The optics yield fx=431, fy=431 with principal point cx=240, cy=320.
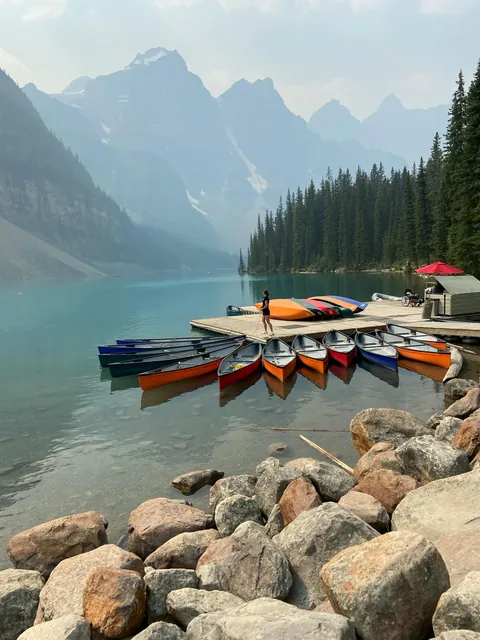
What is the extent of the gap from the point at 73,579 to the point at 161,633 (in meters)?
2.20

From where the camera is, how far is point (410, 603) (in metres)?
4.48

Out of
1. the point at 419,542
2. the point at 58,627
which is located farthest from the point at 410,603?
the point at 58,627

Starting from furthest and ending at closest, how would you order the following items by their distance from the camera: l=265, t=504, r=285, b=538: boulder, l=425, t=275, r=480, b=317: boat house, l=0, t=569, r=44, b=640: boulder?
1. l=425, t=275, r=480, b=317: boat house
2. l=265, t=504, r=285, b=538: boulder
3. l=0, t=569, r=44, b=640: boulder

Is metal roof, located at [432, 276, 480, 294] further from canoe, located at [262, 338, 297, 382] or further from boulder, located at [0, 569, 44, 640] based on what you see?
boulder, located at [0, 569, 44, 640]

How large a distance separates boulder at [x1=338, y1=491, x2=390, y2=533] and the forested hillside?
43533 mm

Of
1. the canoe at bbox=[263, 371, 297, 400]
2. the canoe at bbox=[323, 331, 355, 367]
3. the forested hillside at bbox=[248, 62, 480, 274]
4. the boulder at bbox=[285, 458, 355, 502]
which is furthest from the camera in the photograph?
the forested hillside at bbox=[248, 62, 480, 274]

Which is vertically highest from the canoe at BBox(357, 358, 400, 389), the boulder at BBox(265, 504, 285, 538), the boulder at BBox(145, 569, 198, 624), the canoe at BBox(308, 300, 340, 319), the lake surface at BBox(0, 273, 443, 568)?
the canoe at BBox(308, 300, 340, 319)

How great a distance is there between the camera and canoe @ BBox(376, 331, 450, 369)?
73.8ft

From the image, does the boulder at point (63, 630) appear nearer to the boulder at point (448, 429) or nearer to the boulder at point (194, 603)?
the boulder at point (194, 603)

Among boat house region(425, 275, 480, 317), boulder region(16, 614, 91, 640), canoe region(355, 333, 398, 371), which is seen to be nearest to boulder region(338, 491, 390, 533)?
boulder region(16, 614, 91, 640)

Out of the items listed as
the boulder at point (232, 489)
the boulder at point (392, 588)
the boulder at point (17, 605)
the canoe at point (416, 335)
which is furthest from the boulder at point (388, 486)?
the canoe at point (416, 335)

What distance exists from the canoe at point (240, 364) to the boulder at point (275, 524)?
1250 centimetres

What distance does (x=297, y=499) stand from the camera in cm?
821

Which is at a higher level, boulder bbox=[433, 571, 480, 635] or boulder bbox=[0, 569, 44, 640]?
boulder bbox=[433, 571, 480, 635]
